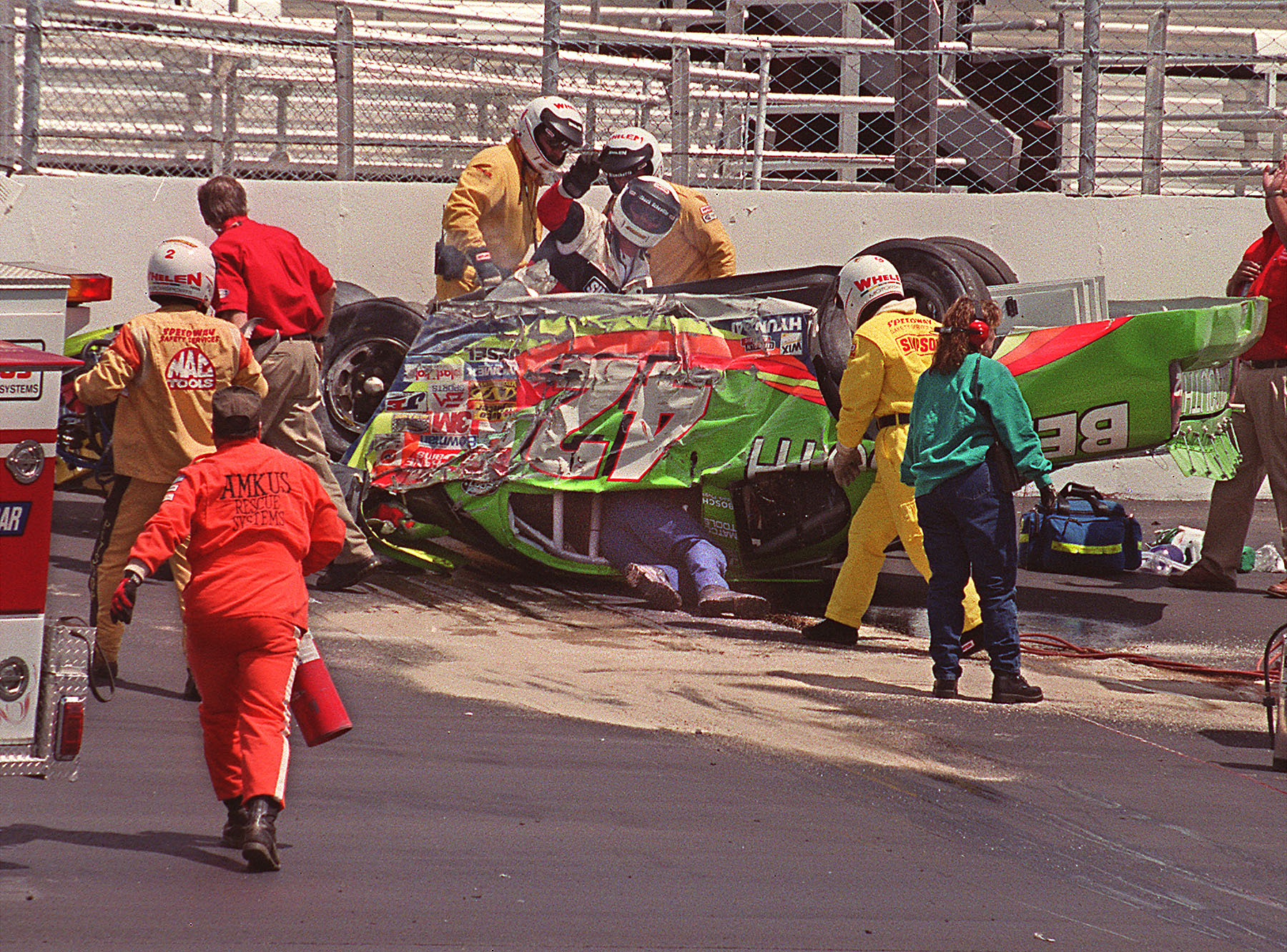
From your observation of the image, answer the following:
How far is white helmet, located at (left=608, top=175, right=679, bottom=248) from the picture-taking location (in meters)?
8.95

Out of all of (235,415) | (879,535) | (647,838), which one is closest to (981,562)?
(879,535)

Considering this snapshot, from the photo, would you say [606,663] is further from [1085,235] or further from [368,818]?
[1085,235]

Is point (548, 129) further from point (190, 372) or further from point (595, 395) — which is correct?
point (190, 372)

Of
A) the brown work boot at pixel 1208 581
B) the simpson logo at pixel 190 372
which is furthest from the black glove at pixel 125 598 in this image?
the brown work boot at pixel 1208 581

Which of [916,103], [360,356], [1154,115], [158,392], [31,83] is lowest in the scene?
[158,392]

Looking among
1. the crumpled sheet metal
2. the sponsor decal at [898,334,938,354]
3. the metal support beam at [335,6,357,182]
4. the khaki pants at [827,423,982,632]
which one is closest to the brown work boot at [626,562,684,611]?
the crumpled sheet metal

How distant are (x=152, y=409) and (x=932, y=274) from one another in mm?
4293

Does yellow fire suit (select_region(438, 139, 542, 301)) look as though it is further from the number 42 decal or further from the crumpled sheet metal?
the number 42 decal

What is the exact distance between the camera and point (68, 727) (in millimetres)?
3684

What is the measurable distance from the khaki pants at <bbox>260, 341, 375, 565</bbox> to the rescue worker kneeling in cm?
304

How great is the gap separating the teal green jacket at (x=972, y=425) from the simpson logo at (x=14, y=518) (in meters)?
3.54

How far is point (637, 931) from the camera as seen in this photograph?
347 cm

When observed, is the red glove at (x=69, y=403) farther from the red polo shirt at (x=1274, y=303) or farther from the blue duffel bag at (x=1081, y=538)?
the red polo shirt at (x=1274, y=303)

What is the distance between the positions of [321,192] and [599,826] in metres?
7.17
